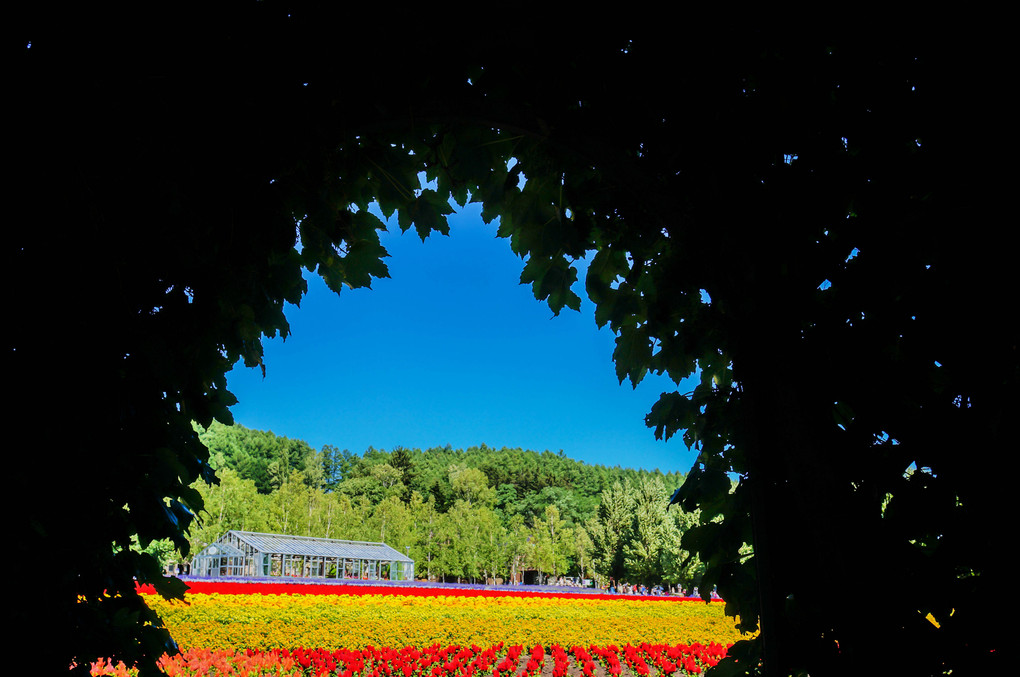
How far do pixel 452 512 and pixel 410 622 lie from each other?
1897 inches

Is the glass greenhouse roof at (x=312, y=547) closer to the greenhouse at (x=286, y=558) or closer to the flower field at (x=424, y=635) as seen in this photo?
the greenhouse at (x=286, y=558)

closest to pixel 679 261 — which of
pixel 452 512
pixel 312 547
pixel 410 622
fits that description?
pixel 410 622

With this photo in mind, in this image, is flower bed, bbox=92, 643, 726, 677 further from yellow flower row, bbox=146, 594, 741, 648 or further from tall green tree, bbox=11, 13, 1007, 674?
tall green tree, bbox=11, 13, 1007, 674

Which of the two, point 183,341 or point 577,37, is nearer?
point 577,37

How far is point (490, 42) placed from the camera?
1796 mm

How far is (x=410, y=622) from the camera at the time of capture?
14500 millimetres

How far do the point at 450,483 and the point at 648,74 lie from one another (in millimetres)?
86533

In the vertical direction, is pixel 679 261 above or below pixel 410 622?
above

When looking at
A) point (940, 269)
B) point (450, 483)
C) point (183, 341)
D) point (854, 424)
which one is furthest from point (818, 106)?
point (450, 483)

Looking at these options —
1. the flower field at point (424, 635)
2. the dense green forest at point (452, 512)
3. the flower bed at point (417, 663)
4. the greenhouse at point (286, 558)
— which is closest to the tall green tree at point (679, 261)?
the flower field at point (424, 635)

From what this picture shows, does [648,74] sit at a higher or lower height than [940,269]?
higher

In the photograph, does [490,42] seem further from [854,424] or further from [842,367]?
[854,424]

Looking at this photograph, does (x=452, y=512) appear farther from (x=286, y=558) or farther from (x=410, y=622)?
(x=410, y=622)

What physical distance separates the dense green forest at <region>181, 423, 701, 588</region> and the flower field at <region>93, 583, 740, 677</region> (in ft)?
21.5
